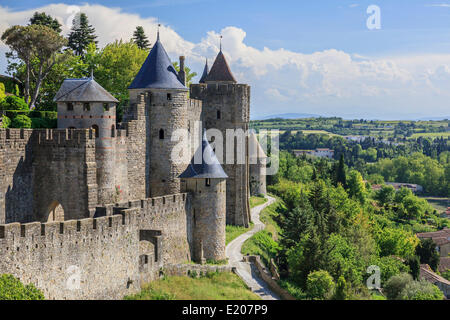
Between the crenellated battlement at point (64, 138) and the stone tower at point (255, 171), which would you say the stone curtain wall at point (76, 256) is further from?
the stone tower at point (255, 171)

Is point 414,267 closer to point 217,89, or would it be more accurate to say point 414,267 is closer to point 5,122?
point 217,89

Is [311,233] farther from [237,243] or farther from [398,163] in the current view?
[398,163]

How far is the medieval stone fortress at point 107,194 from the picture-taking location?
85.9ft

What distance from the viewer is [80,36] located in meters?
67.2

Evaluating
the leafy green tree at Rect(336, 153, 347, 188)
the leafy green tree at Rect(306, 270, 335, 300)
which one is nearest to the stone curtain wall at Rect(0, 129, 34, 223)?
the leafy green tree at Rect(306, 270, 335, 300)

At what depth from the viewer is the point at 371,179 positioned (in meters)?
167

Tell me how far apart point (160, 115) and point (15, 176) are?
11983 mm

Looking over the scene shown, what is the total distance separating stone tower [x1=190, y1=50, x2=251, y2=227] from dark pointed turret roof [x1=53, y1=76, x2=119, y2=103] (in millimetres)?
16034

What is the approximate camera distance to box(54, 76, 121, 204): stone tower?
3575 cm

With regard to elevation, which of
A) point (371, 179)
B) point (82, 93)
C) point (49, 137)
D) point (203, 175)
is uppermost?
point (82, 93)

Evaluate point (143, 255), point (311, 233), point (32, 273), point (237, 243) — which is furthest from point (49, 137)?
point (311, 233)

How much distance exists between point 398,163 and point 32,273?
594 feet

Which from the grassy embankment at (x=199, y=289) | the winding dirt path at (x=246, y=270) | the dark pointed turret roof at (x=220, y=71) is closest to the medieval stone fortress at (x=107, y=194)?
the grassy embankment at (x=199, y=289)

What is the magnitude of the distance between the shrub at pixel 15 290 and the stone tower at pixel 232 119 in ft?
95.3
